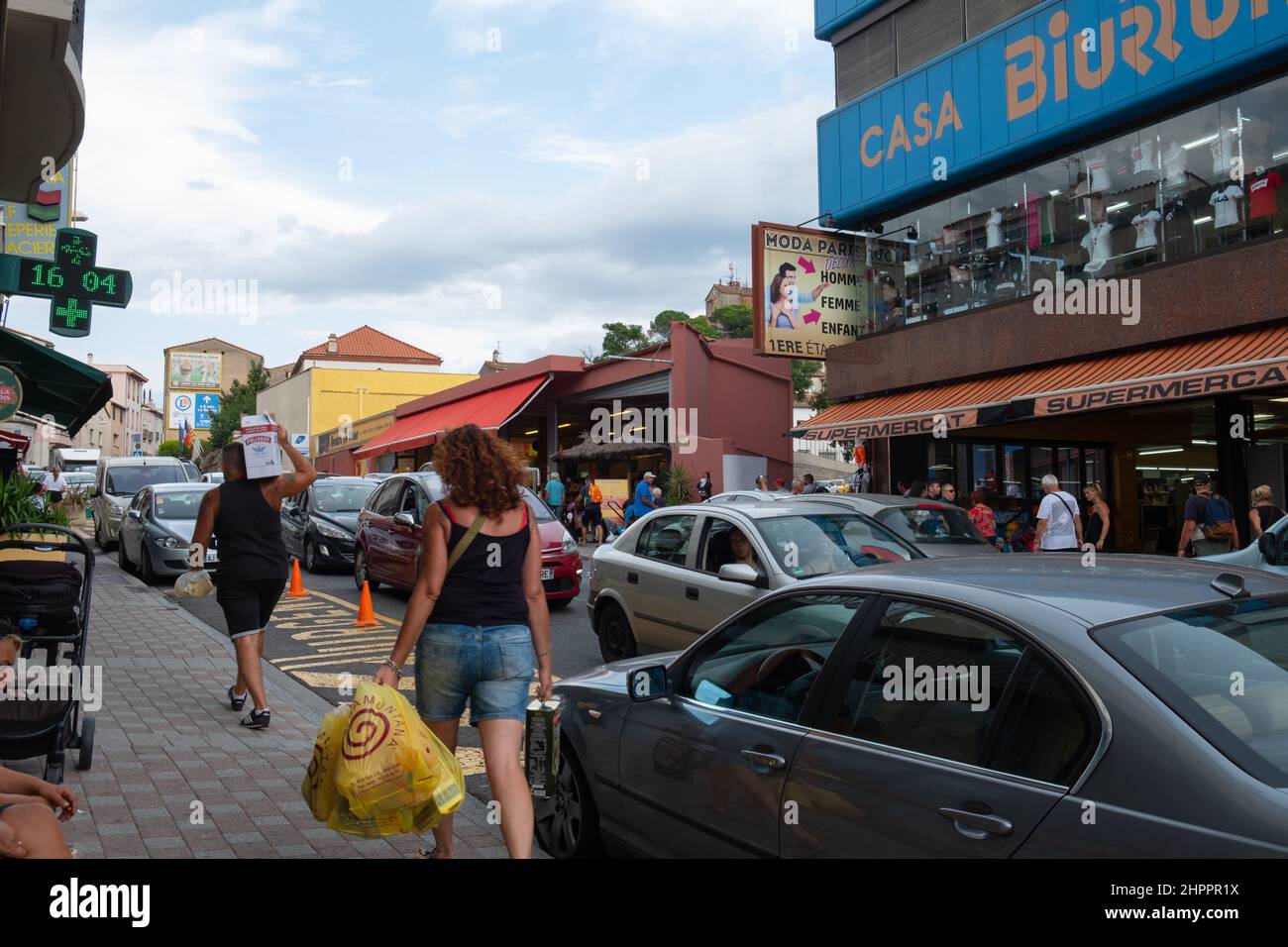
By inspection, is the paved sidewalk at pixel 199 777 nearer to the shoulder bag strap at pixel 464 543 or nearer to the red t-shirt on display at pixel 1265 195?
the shoulder bag strap at pixel 464 543

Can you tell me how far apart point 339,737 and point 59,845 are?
86 centimetres

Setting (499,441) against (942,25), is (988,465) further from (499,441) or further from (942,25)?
(499,441)

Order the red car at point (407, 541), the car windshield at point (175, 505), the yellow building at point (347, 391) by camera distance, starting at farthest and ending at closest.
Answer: the yellow building at point (347, 391)
the car windshield at point (175, 505)
the red car at point (407, 541)

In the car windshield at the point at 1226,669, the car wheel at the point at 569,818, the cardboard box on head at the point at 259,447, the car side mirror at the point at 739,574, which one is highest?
the cardboard box on head at the point at 259,447

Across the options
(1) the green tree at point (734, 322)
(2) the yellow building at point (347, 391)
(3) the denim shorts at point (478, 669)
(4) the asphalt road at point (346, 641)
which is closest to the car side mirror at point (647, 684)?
(3) the denim shorts at point (478, 669)

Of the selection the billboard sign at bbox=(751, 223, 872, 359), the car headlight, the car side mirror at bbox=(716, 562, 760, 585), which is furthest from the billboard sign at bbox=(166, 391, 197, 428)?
the car side mirror at bbox=(716, 562, 760, 585)

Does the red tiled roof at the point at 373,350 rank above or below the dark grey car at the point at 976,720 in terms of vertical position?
above

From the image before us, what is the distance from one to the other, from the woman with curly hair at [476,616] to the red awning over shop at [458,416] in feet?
78.5

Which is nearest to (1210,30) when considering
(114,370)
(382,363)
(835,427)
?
(835,427)

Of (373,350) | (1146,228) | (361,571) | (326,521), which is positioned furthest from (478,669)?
(373,350)

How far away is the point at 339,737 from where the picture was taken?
3.52 m

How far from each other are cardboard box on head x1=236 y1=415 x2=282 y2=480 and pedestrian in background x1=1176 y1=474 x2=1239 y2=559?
458 inches

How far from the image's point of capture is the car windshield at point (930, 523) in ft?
34.6

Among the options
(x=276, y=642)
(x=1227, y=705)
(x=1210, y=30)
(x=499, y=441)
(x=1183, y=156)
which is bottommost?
(x=276, y=642)
